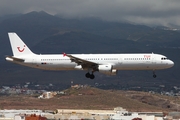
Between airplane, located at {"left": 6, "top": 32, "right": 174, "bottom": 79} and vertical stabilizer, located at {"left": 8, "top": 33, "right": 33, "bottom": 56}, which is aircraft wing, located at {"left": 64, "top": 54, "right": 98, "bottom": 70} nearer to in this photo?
airplane, located at {"left": 6, "top": 32, "right": 174, "bottom": 79}

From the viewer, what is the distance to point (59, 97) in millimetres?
193750

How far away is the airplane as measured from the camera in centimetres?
9869

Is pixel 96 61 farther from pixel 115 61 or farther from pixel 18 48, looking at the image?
pixel 18 48

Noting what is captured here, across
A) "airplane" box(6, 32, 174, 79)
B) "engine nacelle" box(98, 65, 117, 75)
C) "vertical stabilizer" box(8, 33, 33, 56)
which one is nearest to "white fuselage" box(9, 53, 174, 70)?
"airplane" box(6, 32, 174, 79)

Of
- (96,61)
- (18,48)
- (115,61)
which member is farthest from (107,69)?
(18,48)

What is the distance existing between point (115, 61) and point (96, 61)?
13.9 ft

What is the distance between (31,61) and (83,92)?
9382cm

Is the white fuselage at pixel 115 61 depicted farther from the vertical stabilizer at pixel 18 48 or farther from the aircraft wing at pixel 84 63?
the vertical stabilizer at pixel 18 48

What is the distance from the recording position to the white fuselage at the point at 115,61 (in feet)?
323

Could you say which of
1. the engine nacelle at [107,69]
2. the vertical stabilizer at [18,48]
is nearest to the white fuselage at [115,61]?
the engine nacelle at [107,69]

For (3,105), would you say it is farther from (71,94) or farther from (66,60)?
(66,60)

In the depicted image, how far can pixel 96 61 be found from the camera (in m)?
102

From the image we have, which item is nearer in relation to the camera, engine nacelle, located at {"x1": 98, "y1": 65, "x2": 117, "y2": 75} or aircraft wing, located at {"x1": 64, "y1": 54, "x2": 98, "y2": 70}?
engine nacelle, located at {"x1": 98, "y1": 65, "x2": 117, "y2": 75}

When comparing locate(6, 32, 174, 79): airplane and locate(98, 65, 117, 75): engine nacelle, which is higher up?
locate(6, 32, 174, 79): airplane
